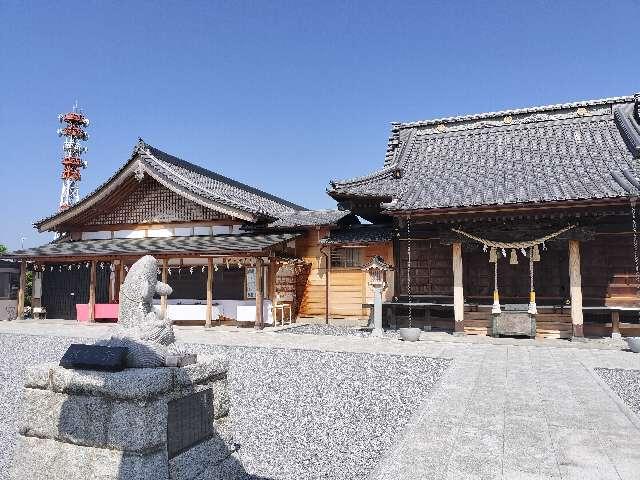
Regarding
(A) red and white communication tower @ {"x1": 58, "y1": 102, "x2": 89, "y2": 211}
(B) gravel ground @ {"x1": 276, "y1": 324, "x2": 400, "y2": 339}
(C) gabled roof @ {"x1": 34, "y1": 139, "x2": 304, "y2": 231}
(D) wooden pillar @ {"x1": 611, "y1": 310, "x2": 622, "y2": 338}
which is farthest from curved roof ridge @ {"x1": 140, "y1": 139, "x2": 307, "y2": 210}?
(A) red and white communication tower @ {"x1": 58, "y1": 102, "x2": 89, "y2": 211}

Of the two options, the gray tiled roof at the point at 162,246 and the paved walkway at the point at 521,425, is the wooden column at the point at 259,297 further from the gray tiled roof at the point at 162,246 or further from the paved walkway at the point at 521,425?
the paved walkway at the point at 521,425

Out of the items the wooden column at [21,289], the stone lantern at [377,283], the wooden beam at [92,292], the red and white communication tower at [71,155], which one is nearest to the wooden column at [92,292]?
the wooden beam at [92,292]

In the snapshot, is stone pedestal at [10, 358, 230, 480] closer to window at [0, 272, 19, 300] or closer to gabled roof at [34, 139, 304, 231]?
gabled roof at [34, 139, 304, 231]

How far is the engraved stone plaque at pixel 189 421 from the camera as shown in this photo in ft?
12.1

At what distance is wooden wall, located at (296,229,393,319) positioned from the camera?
18.3 metres

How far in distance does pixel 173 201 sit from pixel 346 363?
13.7 metres

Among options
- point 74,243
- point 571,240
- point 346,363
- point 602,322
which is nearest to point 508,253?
point 571,240

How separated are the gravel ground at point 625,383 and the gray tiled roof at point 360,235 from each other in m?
9.19

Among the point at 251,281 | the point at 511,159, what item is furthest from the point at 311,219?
the point at 511,159

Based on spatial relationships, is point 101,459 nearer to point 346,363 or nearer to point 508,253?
point 346,363

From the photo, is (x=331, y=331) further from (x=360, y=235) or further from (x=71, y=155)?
(x=71, y=155)

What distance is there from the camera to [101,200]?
20828 millimetres

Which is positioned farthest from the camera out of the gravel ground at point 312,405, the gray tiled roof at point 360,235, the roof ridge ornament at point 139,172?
the roof ridge ornament at point 139,172

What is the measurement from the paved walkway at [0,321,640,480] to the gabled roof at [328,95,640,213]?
5.17m
